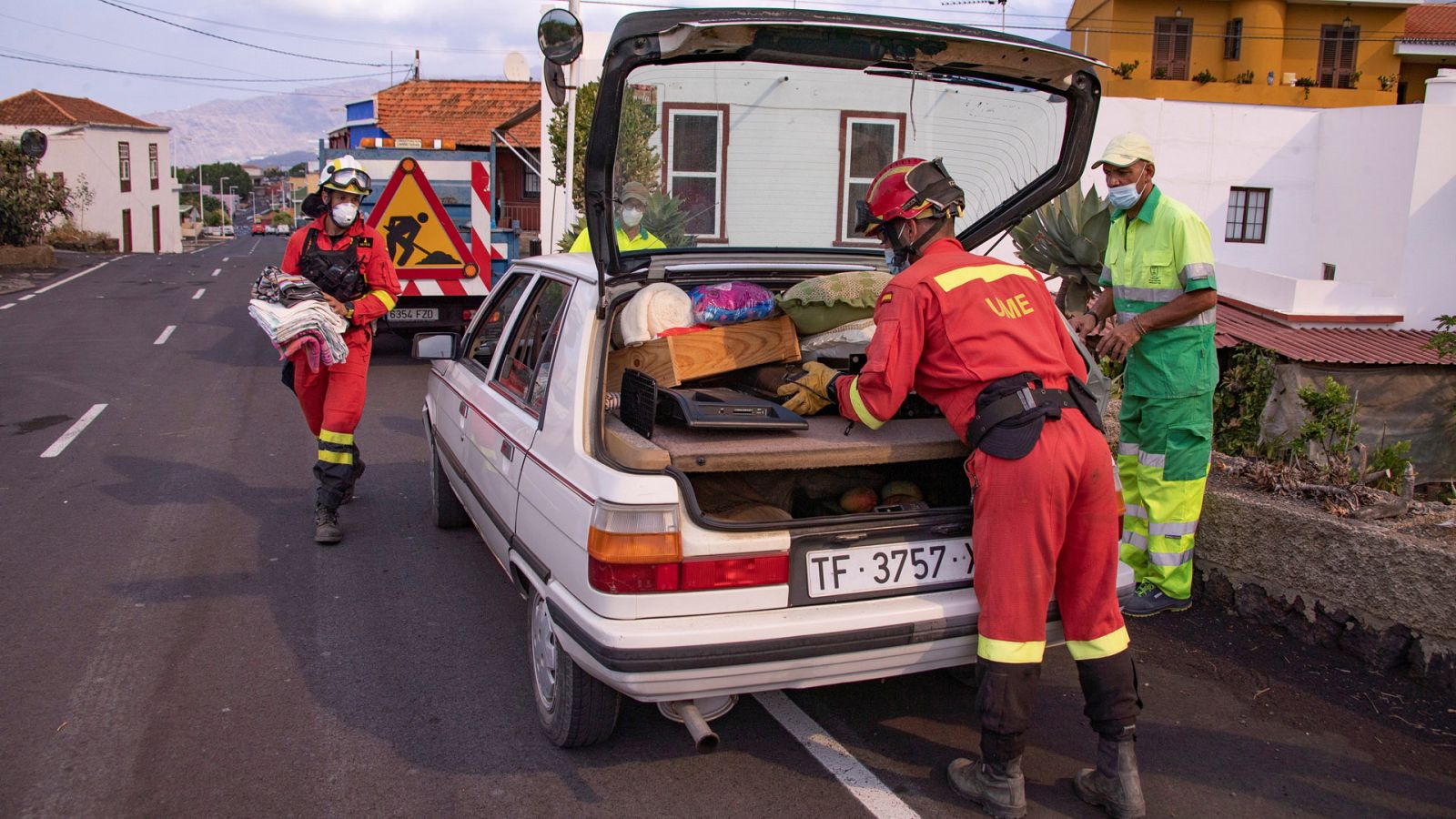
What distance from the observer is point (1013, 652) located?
10.5ft

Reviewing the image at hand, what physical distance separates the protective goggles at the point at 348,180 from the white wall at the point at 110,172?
143 feet

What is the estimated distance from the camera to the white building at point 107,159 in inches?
2024

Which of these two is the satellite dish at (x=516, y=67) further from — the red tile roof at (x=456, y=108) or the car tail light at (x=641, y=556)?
the car tail light at (x=641, y=556)

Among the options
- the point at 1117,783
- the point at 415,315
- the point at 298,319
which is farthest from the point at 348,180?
the point at 415,315

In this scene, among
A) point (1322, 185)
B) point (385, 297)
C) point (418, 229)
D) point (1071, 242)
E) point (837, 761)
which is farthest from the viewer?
point (1322, 185)

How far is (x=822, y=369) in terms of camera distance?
3.99 m

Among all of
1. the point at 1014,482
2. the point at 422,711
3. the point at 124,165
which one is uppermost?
the point at 124,165

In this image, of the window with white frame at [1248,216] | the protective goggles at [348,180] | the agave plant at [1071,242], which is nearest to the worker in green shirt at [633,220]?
the protective goggles at [348,180]

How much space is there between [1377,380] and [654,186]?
11.3 m

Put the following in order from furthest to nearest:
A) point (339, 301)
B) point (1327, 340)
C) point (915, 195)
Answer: point (1327, 340) < point (339, 301) < point (915, 195)

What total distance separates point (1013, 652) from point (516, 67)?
94.7 feet

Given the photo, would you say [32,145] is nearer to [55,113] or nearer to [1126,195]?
[55,113]

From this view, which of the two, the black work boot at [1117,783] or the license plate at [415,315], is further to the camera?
the license plate at [415,315]

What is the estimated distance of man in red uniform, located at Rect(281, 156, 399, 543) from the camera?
5.92 meters
